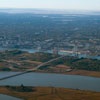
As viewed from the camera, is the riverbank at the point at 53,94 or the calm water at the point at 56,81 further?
the calm water at the point at 56,81

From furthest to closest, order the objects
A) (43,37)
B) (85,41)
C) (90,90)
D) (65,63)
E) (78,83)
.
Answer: (43,37)
(85,41)
(65,63)
(78,83)
(90,90)

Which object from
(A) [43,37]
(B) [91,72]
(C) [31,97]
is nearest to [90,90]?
(C) [31,97]

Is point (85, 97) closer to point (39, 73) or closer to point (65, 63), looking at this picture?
point (39, 73)

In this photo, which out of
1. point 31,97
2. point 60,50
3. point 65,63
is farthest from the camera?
point 60,50

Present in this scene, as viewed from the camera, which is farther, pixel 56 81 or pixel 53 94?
pixel 56 81

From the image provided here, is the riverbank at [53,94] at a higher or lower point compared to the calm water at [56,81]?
higher
